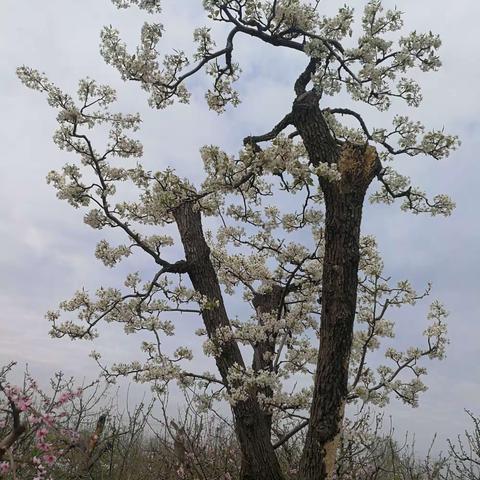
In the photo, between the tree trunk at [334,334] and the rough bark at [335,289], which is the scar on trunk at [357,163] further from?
the tree trunk at [334,334]

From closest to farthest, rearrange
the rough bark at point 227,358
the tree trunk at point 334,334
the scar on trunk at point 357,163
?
the tree trunk at point 334,334 < the scar on trunk at point 357,163 < the rough bark at point 227,358

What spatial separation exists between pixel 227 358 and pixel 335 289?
86.0 inches

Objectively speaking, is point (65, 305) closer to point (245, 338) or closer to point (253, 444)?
point (245, 338)

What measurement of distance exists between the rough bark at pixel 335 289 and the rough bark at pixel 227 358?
4.30 feet

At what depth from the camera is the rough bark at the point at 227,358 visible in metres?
6.50

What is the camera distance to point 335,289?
543cm

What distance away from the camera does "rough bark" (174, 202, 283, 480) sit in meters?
6.50

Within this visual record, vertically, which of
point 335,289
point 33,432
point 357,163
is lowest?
point 33,432

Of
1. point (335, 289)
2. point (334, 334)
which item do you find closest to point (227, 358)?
point (334, 334)

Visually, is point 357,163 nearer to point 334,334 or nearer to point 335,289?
point 335,289

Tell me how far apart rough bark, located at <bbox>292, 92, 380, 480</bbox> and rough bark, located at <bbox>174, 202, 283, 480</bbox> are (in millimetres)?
1310

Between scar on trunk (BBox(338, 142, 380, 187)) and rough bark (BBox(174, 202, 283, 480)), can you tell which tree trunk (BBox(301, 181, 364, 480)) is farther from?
rough bark (BBox(174, 202, 283, 480))

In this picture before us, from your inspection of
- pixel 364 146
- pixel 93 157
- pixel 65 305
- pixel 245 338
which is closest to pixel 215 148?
pixel 364 146

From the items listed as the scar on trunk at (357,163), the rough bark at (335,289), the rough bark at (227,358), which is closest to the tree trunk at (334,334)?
the rough bark at (335,289)
